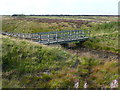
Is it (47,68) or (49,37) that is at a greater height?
(49,37)

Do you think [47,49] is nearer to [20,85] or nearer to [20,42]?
[20,42]

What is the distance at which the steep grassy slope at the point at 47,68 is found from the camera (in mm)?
15695

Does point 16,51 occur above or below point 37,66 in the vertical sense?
above

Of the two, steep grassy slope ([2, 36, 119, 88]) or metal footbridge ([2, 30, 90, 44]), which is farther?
metal footbridge ([2, 30, 90, 44])

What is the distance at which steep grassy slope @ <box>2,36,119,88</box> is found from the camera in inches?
618

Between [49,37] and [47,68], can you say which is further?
[49,37]

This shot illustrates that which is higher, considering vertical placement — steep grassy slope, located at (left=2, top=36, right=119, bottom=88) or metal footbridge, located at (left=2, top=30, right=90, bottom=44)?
metal footbridge, located at (left=2, top=30, right=90, bottom=44)

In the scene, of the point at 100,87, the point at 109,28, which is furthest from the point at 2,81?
the point at 109,28

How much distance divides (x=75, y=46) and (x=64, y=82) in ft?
53.4

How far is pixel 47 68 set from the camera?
59.0ft

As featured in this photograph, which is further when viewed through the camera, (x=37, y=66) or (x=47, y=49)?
(x=47, y=49)

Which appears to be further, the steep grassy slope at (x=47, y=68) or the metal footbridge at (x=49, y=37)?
the metal footbridge at (x=49, y=37)

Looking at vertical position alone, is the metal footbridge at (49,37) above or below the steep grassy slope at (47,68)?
above

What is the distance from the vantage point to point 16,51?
19.3 metres
